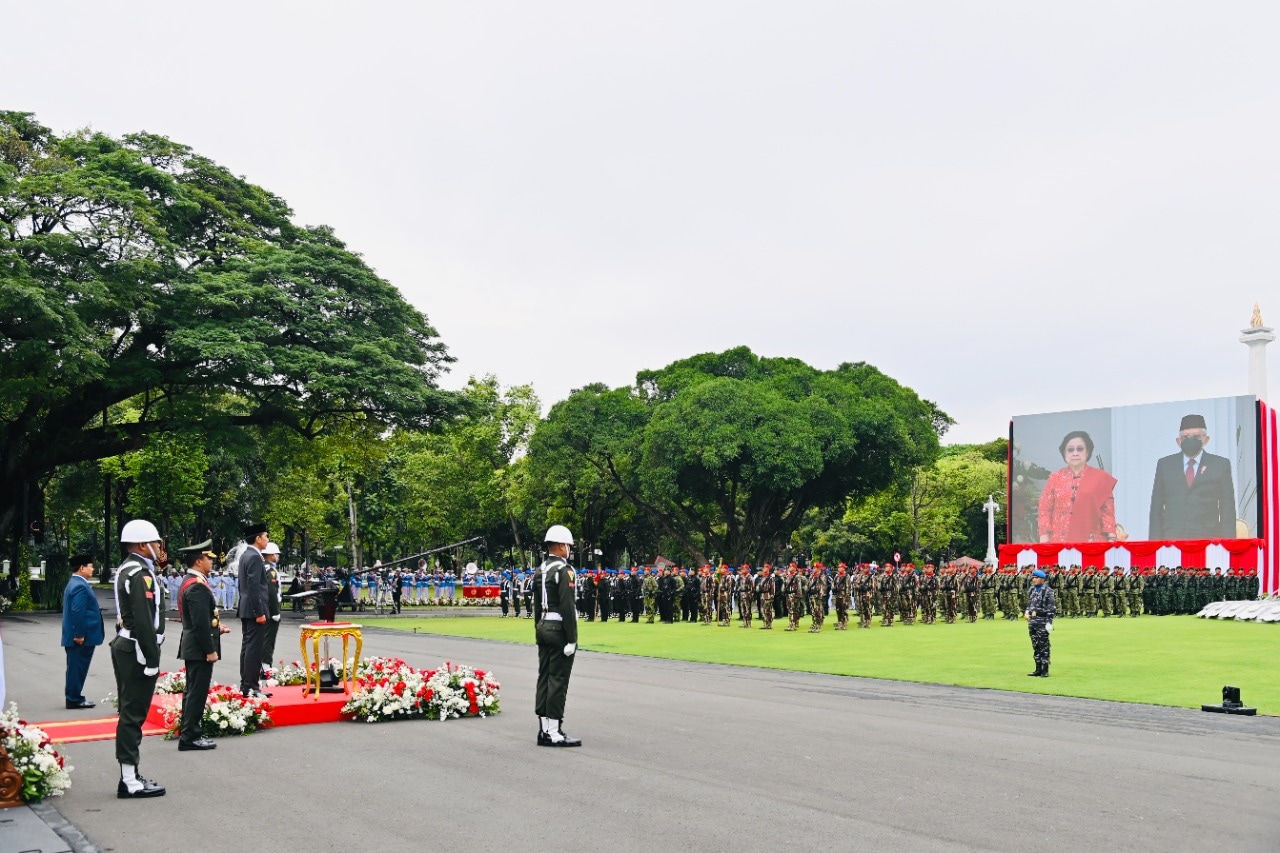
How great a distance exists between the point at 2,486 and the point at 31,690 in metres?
21.7

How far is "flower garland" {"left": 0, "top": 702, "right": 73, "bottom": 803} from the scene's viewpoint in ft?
22.6

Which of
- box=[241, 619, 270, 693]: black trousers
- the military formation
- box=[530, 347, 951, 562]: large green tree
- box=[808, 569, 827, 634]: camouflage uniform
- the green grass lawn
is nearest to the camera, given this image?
box=[241, 619, 270, 693]: black trousers

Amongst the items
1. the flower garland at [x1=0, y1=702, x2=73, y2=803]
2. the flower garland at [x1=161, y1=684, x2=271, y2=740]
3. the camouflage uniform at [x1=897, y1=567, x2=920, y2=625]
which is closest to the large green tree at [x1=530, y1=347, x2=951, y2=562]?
the camouflage uniform at [x1=897, y1=567, x2=920, y2=625]

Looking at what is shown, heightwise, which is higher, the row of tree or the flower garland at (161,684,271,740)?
the row of tree

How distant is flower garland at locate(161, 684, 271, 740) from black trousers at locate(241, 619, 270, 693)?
931 millimetres

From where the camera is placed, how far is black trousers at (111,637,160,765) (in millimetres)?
7102

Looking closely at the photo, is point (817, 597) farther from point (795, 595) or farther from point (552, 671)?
point (552, 671)

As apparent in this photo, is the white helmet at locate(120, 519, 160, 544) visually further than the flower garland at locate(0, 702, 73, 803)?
Yes

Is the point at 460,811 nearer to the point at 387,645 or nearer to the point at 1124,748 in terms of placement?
the point at 1124,748

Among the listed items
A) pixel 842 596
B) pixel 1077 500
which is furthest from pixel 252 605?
pixel 1077 500

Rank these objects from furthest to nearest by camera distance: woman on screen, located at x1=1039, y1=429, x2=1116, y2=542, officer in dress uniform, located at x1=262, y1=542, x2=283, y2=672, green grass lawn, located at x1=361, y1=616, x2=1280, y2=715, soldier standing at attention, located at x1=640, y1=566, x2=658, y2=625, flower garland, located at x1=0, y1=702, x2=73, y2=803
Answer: woman on screen, located at x1=1039, y1=429, x2=1116, y2=542 → soldier standing at attention, located at x1=640, y1=566, x2=658, y2=625 → green grass lawn, located at x1=361, y1=616, x2=1280, y2=715 → officer in dress uniform, located at x1=262, y1=542, x2=283, y2=672 → flower garland, located at x1=0, y1=702, x2=73, y2=803

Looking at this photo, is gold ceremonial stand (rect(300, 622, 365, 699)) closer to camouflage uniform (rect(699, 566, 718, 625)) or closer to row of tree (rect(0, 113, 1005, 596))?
row of tree (rect(0, 113, 1005, 596))

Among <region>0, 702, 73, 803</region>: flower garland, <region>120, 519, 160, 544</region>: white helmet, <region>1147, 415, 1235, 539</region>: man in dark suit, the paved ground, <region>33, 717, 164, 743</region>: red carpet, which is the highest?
<region>1147, 415, 1235, 539</region>: man in dark suit

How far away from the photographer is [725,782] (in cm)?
746
